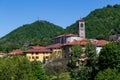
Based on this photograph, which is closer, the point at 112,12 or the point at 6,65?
the point at 6,65

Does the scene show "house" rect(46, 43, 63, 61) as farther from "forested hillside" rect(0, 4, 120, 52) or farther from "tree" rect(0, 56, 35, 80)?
"tree" rect(0, 56, 35, 80)

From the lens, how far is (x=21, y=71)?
61.2 meters

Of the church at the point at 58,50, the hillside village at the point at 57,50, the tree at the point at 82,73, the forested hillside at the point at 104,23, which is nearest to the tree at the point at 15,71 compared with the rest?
the tree at the point at 82,73

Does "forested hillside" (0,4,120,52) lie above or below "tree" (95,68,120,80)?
above

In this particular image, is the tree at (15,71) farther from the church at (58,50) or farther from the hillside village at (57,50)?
the hillside village at (57,50)

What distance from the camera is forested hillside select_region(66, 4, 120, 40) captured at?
157887 millimetres

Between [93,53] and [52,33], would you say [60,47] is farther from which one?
[52,33]

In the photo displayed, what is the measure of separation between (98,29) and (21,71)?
104087 mm

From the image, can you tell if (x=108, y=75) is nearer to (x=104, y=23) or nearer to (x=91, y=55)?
(x=91, y=55)

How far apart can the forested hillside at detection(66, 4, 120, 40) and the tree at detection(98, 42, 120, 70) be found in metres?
77.7

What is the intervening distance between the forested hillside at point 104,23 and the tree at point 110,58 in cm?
7767

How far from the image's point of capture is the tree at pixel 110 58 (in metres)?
58.9

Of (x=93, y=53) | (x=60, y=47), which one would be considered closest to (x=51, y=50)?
(x=60, y=47)

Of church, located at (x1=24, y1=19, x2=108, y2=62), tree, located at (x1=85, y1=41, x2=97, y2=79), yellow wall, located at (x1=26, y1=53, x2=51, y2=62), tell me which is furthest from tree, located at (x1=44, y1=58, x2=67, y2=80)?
yellow wall, located at (x1=26, y1=53, x2=51, y2=62)
